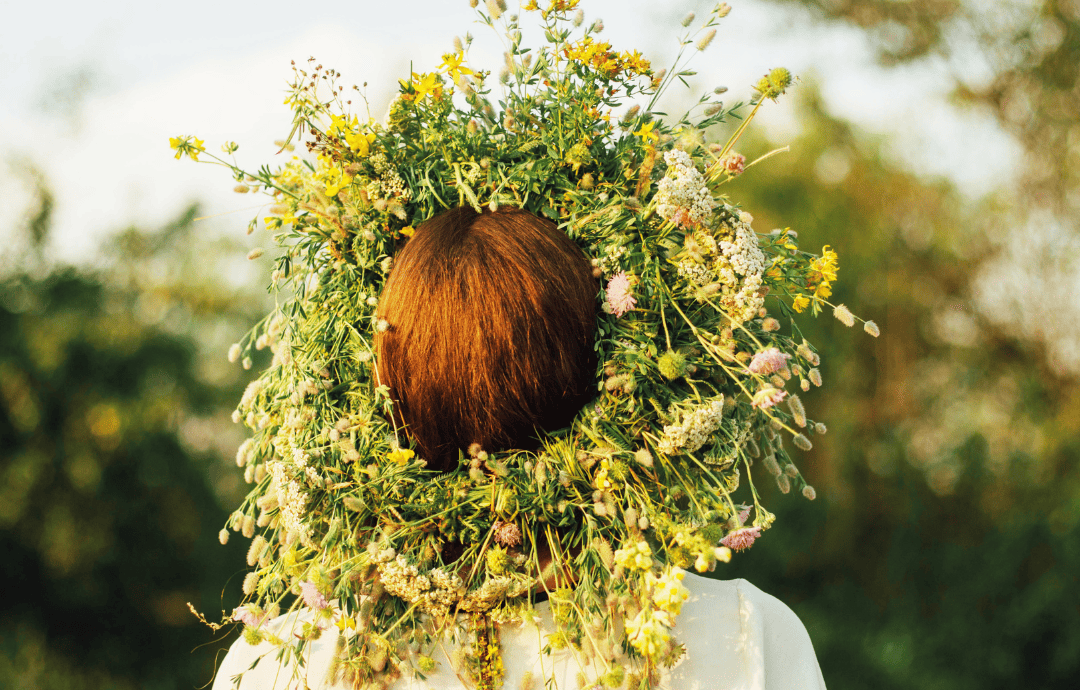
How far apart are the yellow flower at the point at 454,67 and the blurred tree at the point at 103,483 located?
367 centimetres

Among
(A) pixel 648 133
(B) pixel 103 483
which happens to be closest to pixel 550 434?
(A) pixel 648 133

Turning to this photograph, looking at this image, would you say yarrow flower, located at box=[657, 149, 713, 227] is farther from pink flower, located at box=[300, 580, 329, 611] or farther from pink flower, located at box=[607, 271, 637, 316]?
pink flower, located at box=[300, 580, 329, 611]

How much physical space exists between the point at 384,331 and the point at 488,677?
27.6 inches

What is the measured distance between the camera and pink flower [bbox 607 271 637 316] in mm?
1460

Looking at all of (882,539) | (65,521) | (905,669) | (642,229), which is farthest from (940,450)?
(65,521)

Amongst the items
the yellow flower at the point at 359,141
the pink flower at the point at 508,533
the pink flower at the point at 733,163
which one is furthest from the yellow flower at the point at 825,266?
the yellow flower at the point at 359,141

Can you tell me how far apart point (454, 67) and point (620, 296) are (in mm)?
700

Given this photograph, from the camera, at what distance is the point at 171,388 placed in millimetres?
4906

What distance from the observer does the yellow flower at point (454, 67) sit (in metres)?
1.70

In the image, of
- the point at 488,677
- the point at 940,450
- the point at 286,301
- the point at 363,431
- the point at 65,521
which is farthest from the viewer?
the point at 940,450

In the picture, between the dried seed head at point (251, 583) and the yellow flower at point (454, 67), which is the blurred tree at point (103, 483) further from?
the yellow flower at point (454, 67)

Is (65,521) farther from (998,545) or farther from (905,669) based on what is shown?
(998,545)

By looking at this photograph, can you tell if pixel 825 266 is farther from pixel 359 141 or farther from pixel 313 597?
pixel 313 597

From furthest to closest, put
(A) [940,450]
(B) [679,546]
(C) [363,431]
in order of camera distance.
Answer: (A) [940,450] < (C) [363,431] < (B) [679,546]
